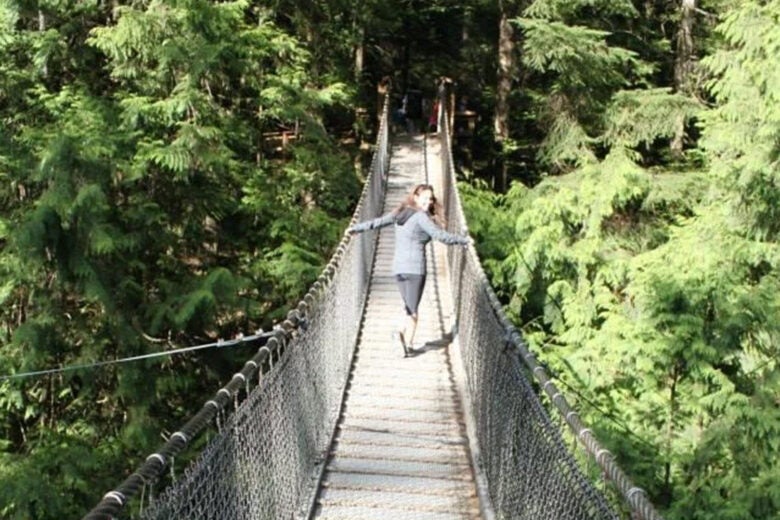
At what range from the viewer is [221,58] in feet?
27.8

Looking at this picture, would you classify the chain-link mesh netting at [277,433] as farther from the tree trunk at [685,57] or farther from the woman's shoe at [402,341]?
the tree trunk at [685,57]

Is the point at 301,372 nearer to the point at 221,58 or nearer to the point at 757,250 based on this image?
the point at 757,250

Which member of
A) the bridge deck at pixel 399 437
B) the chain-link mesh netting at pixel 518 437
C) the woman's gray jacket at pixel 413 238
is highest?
the woman's gray jacket at pixel 413 238

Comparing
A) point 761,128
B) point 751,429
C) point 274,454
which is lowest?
point 751,429

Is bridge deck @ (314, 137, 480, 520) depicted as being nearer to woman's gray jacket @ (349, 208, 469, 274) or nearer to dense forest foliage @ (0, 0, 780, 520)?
woman's gray jacket @ (349, 208, 469, 274)

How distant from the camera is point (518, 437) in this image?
10.1 ft

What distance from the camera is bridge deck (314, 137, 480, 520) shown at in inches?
136

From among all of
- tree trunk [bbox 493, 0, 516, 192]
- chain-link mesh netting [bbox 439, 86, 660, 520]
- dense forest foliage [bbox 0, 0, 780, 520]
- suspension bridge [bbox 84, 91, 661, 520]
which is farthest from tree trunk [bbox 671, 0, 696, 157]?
chain-link mesh netting [bbox 439, 86, 660, 520]

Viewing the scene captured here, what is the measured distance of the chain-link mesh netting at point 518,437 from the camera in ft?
7.07

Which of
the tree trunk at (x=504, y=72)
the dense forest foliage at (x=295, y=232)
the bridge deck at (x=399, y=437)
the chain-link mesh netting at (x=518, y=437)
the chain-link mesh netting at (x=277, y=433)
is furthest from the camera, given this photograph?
the tree trunk at (x=504, y=72)

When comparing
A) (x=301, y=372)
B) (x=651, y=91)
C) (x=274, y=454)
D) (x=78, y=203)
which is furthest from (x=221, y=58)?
(x=274, y=454)

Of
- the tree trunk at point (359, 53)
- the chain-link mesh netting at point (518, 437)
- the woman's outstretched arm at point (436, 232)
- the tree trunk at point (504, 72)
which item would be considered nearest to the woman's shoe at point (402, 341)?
the chain-link mesh netting at point (518, 437)

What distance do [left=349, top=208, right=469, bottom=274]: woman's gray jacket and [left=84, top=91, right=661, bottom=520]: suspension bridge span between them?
33 cm

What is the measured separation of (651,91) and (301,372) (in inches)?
284
